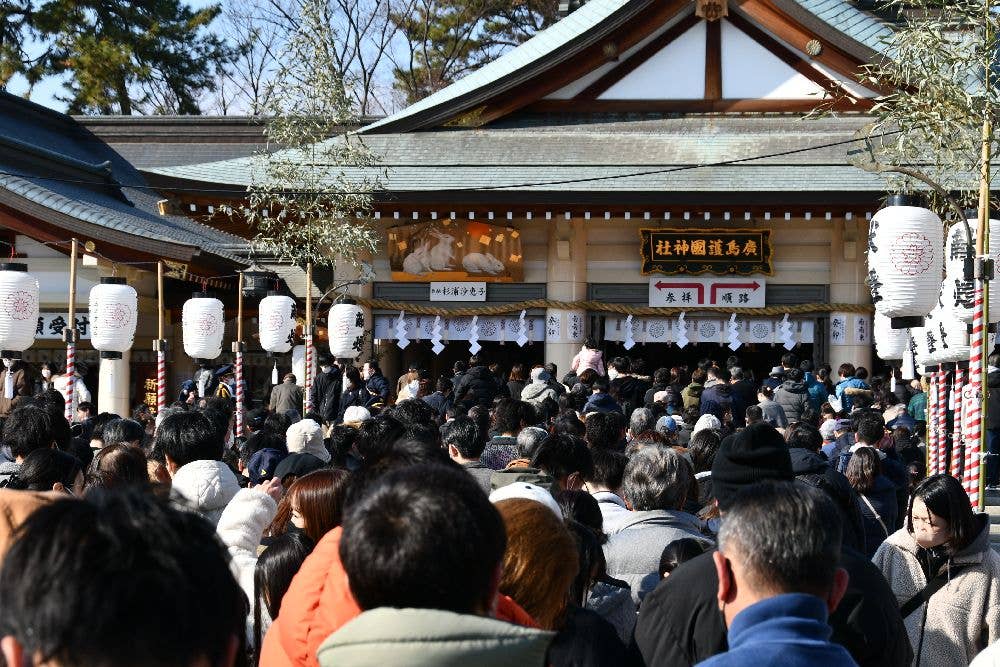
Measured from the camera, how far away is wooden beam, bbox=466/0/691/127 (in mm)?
19703

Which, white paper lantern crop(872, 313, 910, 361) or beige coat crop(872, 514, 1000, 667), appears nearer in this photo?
beige coat crop(872, 514, 1000, 667)

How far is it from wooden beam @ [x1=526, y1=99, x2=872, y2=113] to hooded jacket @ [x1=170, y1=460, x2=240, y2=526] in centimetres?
1605

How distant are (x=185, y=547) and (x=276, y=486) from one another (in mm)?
4095

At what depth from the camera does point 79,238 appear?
57.6 feet

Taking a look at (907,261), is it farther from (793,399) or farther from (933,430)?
(793,399)

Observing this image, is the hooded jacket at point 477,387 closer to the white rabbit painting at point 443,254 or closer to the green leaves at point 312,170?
the green leaves at point 312,170

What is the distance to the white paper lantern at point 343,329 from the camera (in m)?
17.2

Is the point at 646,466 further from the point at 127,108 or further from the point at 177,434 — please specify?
the point at 127,108

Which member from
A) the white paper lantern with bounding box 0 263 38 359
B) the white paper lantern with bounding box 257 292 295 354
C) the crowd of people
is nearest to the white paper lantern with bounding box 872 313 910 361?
the white paper lantern with bounding box 257 292 295 354

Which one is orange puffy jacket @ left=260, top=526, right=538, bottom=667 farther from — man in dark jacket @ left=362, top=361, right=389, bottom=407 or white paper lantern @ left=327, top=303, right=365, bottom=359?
white paper lantern @ left=327, top=303, right=365, bottom=359

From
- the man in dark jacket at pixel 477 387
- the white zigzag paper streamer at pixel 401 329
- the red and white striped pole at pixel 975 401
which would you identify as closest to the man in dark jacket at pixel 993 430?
the red and white striped pole at pixel 975 401

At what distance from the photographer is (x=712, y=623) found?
133 inches

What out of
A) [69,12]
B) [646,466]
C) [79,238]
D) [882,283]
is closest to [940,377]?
[882,283]

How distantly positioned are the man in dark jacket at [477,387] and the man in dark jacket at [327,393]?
229 centimetres
